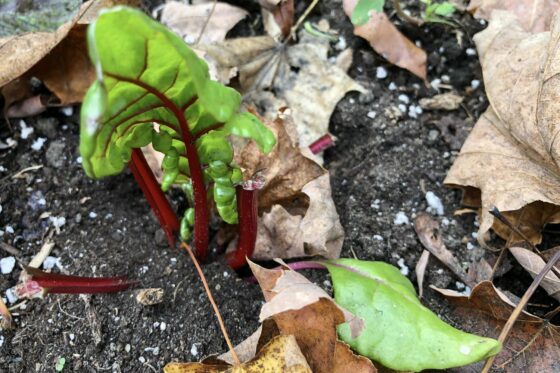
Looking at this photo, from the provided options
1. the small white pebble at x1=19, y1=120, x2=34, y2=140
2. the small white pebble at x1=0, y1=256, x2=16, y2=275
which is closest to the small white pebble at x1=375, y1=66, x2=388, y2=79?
the small white pebble at x1=19, y1=120, x2=34, y2=140

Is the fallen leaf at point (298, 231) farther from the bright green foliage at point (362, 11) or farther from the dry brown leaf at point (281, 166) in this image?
the bright green foliage at point (362, 11)

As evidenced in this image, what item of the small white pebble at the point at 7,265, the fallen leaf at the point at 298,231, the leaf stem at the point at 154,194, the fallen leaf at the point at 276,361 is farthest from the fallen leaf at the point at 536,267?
the small white pebble at the point at 7,265

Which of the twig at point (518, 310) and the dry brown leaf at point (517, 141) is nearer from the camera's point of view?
the twig at point (518, 310)

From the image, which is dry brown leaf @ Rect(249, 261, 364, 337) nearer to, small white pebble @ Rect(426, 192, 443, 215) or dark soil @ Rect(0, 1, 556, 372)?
dark soil @ Rect(0, 1, 556, 372)

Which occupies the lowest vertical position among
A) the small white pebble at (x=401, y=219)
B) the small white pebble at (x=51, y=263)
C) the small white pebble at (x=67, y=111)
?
the small white pebble at (x=401, y=219)

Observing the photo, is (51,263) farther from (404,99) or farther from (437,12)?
(437,12)
